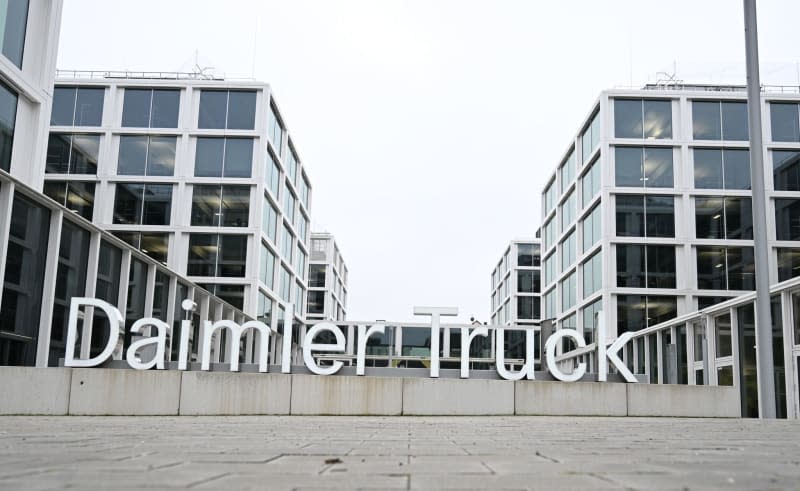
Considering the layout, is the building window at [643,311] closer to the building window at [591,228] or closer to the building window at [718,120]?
the building window at [591,228]

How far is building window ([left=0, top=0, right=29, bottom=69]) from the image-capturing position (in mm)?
24438

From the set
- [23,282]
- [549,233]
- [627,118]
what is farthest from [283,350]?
[549,233]

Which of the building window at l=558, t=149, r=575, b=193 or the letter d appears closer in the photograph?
the letter d

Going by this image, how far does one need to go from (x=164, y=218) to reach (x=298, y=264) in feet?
59.7

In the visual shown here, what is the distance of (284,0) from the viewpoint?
1972 cm

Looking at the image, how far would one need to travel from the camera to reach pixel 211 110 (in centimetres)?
5053

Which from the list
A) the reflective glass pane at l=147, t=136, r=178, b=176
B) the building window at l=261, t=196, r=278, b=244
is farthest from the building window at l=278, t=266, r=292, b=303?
the reflective glass pane at l=147, t=136, r=178, b=176

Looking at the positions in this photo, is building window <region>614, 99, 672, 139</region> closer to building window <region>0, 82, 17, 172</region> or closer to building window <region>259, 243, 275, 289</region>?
building window <region>259, 243, 275, 289</region>

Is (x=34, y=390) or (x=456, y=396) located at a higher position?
(x=456, y=396)

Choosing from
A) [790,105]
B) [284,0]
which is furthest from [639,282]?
[284,0]

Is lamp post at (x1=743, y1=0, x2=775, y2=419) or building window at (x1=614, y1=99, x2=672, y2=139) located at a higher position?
building window at (x1=614, y1=99, x2=672, y2=139)

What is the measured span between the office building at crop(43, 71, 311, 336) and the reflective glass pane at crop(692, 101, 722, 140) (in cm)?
2724

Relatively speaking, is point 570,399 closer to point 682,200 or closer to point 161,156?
point 682,200

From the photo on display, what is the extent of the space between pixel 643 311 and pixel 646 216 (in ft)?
20.5
